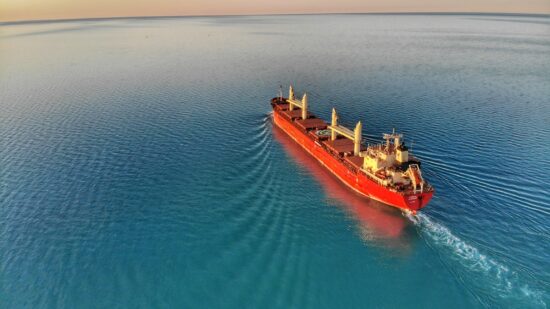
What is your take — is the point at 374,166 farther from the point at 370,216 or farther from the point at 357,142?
the point at 370,216

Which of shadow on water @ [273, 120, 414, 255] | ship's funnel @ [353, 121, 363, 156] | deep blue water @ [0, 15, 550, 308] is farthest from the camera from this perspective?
Result: ship's funnel @ [353, 121, 363, 156]

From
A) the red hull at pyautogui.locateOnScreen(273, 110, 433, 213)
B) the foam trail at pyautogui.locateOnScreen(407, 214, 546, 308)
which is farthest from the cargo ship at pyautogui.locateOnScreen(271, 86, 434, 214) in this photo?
the foam trail at pyautogui.locateOnScreen(407, 214, 546, 308)

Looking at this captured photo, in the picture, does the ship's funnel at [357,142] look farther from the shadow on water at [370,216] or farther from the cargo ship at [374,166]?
the shadow on water at [370,216]

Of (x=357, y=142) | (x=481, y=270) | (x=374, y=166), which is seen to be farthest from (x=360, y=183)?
(x=481, y=270)

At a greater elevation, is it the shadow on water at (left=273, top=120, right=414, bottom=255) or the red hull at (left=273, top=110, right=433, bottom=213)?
the red hull at (left=273, top=110, right=433, bottom=213)

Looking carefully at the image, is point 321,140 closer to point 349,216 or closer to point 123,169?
point 349,216

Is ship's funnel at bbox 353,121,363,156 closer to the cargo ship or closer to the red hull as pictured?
the cargo ship

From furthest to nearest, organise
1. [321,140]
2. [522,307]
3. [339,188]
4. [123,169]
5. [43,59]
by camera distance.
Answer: [43,59] → [321,140] → [123,169] → [339,188] → [522,307]

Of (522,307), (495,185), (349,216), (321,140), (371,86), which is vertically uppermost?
(371,86)

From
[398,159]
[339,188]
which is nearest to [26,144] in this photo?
[339,188]
